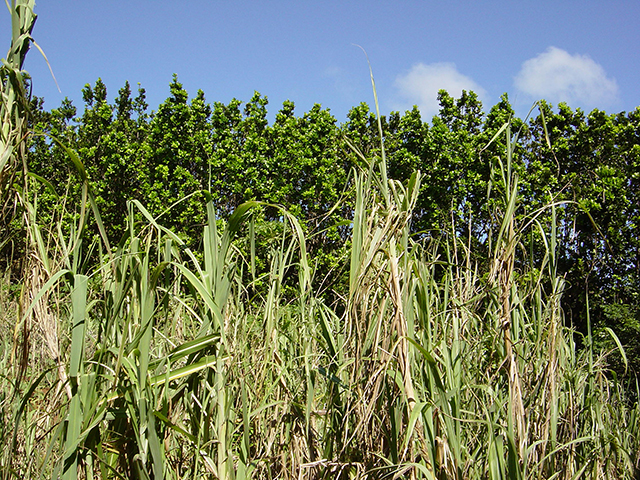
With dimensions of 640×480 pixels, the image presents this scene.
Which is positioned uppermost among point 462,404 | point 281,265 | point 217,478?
point 281,265

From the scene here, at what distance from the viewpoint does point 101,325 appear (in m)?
1.00

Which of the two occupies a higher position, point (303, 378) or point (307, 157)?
point (307, 157)

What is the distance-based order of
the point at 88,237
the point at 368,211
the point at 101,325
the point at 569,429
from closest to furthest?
the point at 101,325
the point at 368,211
the point at 569,429
the point at 88,237

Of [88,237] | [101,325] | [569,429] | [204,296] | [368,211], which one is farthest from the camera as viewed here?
[88,237]

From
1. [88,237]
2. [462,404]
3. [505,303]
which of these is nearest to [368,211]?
[505,303]

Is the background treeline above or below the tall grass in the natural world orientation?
above

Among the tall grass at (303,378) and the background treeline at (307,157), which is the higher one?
the background treeline at (307,157)

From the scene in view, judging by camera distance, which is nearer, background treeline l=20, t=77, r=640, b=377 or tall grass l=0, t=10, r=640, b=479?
tall grass l=0, t=10, r=640, b=479

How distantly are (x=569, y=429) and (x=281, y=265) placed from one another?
0.85 m

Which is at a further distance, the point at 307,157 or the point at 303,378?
the point at 307,157

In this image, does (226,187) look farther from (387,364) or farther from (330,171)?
(387,364)

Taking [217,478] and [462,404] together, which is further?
[462,404]

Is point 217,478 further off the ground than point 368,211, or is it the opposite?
point 368,211

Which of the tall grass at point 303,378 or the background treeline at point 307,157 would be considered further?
the background treeline at point 307,157
